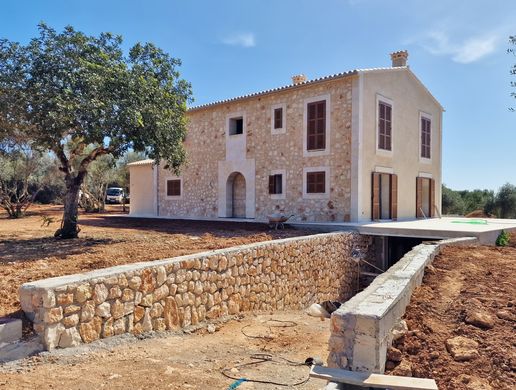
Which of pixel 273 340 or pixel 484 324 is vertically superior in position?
pixel 484 324

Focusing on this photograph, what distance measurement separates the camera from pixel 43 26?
348 inches

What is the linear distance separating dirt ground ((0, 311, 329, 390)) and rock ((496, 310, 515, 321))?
1897mm

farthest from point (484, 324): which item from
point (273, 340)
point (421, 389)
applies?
point (273, 340)

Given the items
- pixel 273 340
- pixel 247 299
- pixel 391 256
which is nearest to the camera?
pixel 273 340

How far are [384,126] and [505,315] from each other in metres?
12.6

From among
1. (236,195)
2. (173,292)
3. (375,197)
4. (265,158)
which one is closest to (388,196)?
(375,197)

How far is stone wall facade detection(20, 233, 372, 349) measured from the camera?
404 cm

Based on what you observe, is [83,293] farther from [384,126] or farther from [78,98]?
[384,126]

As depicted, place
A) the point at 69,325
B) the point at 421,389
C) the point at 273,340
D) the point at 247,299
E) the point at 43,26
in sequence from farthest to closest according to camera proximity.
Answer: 1. the point at 43,26
2. the point at 247,299
3. the point at 273,340
4. the point at 69,325
5. the point at 421,389

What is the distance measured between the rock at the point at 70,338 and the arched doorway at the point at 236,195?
551 inches

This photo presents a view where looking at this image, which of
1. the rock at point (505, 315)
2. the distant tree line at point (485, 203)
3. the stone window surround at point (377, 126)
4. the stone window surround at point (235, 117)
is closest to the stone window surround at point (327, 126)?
the stone window surround at point (377, 126)

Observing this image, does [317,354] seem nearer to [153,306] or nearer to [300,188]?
[153,306]

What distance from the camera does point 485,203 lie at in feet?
97.6

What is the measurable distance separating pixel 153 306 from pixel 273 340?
174cm
